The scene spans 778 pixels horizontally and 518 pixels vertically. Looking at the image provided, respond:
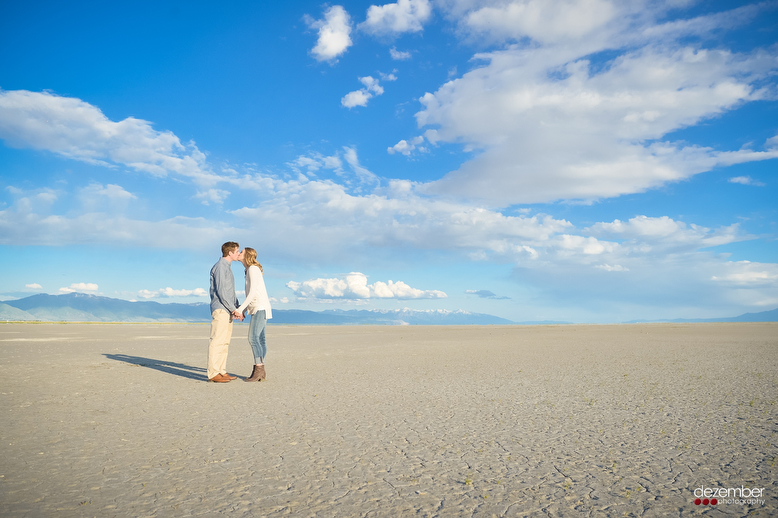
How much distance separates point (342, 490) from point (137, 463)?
2047mm

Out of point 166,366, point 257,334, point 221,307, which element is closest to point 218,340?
point 221,307

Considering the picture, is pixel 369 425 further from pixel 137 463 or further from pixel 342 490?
pixel 137 463

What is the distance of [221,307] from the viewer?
8430 millimetres

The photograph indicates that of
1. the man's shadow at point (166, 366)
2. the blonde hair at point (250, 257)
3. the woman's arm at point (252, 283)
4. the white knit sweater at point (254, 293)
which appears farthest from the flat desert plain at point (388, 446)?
the blonde hair at point (250, 257)

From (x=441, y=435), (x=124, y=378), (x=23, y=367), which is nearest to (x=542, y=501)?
(x=441, y=435)

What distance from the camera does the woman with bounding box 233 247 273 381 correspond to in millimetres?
8422

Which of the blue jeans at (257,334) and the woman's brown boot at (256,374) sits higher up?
the blue jeans at (257,334)

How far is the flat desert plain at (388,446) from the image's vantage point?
3.27 metres

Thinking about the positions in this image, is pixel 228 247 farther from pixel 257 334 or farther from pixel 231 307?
pixel 257 334

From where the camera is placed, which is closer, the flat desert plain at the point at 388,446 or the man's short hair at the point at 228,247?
the flat desert plain at the point at 388,446

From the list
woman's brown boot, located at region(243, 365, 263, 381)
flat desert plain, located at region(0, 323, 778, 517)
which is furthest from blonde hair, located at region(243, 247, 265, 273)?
flat desert plain, located at region(0, 323, 778, 517)

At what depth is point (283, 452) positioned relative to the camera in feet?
14.3

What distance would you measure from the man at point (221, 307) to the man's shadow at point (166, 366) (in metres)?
0.84

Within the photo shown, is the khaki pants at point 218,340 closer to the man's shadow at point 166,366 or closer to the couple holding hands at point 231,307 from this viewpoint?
the couple holding hands at point 231,307
